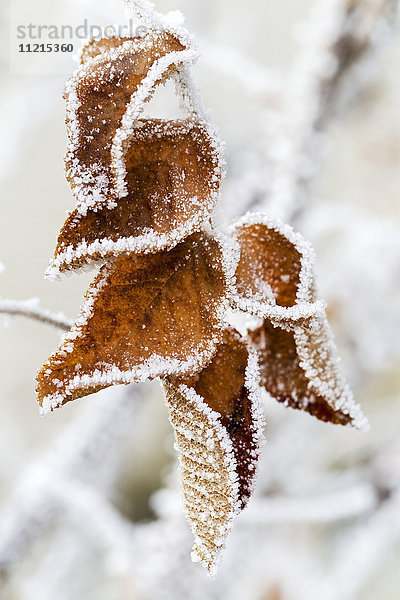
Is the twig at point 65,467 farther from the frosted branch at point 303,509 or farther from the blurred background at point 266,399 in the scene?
the frosted branch at point 303,509

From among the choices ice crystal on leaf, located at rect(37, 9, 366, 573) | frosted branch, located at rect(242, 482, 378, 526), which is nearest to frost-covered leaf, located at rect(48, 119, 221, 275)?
ice crystal on leaf, located at rect(37, 9, 366, 573)

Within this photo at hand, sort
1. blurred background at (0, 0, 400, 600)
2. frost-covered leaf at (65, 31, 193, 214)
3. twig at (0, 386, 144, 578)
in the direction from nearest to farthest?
1. frost-covered leaf at (65, 31, 193, 214)
2. blurred background at (0, 0, 400, 600)
3. twig at (0, 386, 144, 578)

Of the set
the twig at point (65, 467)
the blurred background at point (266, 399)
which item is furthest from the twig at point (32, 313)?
the twig at point (65, 467)

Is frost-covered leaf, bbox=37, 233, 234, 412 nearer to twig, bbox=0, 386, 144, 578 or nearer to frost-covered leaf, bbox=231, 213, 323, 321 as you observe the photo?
frost-covered leaf, bbox=231, 213, 323, 321

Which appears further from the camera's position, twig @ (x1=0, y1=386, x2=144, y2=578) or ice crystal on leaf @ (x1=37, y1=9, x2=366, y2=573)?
twig @ (x1=0, y1=386, x2=144, y2=578)

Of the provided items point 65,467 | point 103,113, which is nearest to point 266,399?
point 65,467

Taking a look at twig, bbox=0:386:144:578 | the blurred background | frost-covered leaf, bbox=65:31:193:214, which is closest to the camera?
frost-covered leaf, bbox=65:31:193:214
